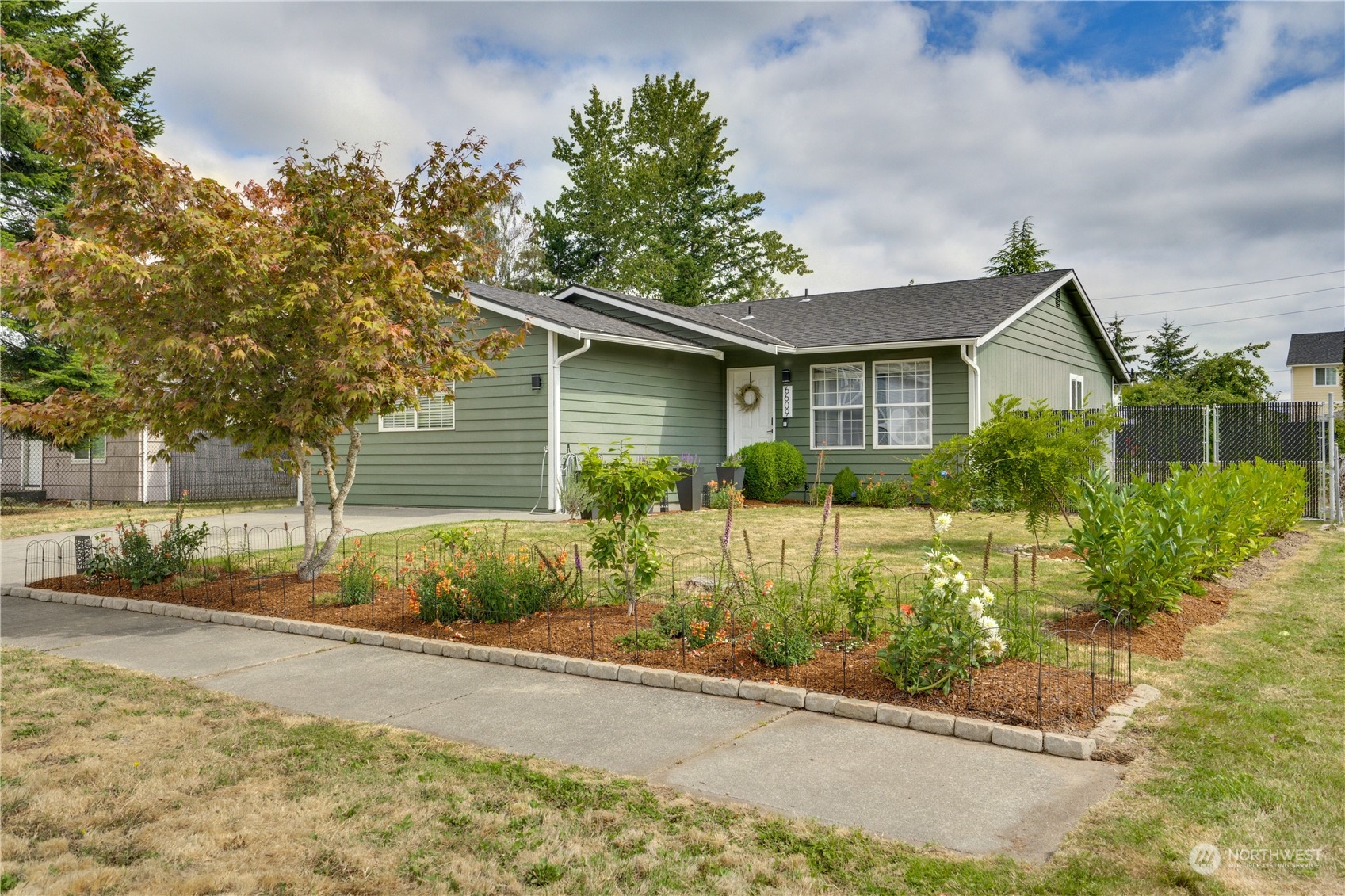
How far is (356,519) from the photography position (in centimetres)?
1391

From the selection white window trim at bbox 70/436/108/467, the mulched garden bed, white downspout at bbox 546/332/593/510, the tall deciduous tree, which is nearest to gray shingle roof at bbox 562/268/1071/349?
white downspout at bbox 546/332/593/510

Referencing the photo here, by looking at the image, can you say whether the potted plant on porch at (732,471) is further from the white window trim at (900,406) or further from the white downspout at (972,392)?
the white downspout at (972,392)

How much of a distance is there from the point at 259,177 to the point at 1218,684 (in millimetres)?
8169

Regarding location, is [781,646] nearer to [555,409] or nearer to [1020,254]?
[555,409]

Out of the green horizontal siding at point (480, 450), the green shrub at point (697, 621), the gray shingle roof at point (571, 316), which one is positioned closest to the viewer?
the green shrub at point (697, 621)

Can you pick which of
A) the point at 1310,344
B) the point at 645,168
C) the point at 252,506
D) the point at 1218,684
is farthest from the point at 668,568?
the point at 1310,344

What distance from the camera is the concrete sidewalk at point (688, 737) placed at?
3.35 m

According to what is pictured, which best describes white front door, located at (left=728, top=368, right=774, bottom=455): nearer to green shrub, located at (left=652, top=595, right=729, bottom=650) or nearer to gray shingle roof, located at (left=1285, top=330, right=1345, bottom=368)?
green shrub, located at (left=652, top=595, right=729, bottom=650)

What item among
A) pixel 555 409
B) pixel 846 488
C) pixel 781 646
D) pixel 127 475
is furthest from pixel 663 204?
pixel 781 646

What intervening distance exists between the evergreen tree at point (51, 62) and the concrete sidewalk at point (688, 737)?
16361 millimetres

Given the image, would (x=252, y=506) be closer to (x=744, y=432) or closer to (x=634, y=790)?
(x=744, y=432)

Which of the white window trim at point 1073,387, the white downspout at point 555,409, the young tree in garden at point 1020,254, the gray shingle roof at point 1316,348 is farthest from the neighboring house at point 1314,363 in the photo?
the white downspout at point 555,409

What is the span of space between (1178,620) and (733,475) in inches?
422

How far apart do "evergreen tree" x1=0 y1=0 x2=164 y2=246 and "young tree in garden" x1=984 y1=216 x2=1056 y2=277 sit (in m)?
27.0
